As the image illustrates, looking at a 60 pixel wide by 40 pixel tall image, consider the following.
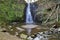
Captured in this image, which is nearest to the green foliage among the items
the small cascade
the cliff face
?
the small cascade

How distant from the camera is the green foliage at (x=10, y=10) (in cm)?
1512

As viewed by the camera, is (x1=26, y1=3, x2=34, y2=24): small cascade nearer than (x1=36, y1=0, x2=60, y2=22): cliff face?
No

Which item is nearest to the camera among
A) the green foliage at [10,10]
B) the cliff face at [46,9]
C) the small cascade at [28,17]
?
the cliff face at [46,9]

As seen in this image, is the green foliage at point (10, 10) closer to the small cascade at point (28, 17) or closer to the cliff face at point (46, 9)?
the small cascade at point (28, 17)

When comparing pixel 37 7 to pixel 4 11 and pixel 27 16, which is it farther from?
pixel 4 11

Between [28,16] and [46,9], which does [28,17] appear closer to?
[28,16]

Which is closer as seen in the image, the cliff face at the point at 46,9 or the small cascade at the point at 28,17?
the cliff face at the point at 46,9

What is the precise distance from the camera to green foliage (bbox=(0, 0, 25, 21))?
15125mm

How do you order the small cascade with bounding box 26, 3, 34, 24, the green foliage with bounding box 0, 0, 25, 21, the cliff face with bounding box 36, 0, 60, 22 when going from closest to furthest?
the cliff face with bounding box 36, 0, 60, 22 → the green foliage with bounding box 0, 0, 25, 21 → the small cascade with bounding box 26, 3, 34, 24

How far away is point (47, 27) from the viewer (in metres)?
13.4

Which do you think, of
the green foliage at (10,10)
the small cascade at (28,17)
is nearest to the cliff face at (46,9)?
the small cascade at (28,17)

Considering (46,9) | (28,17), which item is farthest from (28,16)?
(46,9)

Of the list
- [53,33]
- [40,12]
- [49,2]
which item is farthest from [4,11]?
[53,33]

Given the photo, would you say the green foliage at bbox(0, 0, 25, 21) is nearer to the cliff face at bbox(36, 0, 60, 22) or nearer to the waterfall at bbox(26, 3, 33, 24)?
the waterfall at bbox(26, 3, 33, 24)
